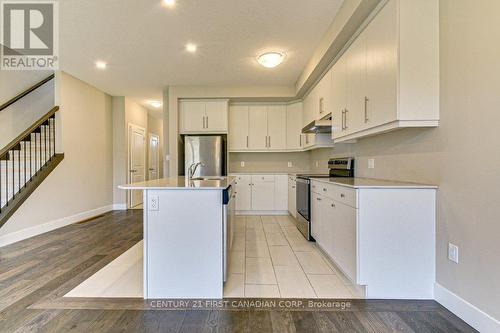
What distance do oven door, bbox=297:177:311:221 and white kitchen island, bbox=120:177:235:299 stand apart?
1.82 meters

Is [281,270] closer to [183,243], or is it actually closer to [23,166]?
[183,243]

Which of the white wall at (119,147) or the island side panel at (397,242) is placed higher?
the white wall at (119,147)

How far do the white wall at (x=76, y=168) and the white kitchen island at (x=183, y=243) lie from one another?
282cm

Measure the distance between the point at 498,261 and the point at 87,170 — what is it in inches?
231

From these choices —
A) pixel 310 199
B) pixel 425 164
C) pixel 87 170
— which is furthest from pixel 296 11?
pixel 87 170

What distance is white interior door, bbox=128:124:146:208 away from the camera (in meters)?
6.06

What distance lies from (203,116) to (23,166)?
309cm

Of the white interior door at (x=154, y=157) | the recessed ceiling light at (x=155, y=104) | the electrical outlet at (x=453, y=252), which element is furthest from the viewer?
the white interior door at (x=154, y=157)

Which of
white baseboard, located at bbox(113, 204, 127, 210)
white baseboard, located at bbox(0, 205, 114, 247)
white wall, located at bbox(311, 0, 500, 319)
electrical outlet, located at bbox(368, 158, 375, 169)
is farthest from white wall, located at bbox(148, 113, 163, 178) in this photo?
white wall, located at bbox(311, 0, 500, 319)

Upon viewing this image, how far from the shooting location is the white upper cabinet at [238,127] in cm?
543

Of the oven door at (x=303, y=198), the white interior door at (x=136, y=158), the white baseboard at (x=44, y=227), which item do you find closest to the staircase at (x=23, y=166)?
the white baseboard at (x=44, y=227)

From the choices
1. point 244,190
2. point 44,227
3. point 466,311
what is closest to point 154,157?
point 244,190

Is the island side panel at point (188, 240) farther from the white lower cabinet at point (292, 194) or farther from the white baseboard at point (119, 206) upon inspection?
the white baseboard at point (119, 206)

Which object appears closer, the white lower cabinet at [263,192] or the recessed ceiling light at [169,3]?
the recessed ceiling light at [169,3]
